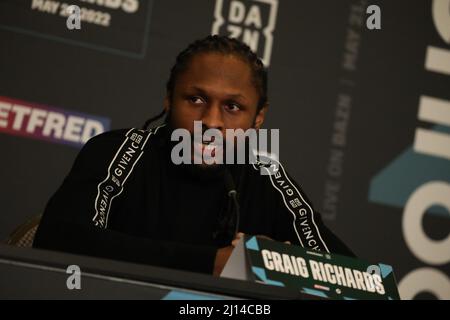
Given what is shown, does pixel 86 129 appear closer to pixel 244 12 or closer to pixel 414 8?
pixel 244 12

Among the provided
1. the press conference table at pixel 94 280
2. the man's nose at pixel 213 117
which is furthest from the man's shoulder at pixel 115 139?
the press conference table at pixel 94 280

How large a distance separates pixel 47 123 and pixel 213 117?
1.15 meters

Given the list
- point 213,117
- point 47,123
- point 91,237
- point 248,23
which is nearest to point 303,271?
point 91,237

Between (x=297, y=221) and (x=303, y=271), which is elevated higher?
(x=297, y=221)

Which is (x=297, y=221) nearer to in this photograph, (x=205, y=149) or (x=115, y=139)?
(x=205, y=149)

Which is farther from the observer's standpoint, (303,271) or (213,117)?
(213,117)

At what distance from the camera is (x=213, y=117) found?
1.82m

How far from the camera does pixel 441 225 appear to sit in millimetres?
3256

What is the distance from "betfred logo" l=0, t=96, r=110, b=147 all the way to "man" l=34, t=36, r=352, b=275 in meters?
0.89

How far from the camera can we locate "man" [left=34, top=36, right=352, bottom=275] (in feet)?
6.00

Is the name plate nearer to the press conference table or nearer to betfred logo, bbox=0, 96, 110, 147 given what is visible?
the press conference table

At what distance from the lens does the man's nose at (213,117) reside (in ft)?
5.94

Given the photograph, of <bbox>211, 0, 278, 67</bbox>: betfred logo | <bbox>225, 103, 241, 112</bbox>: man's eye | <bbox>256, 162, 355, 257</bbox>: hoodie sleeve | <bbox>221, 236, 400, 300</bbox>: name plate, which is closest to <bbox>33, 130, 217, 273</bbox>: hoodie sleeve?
<bbox>221, 236, 400, 300</bbox>: name plate

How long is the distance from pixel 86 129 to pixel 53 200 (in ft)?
3.93
